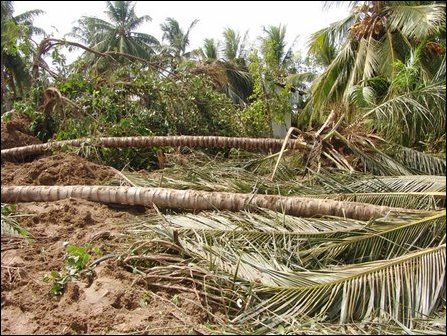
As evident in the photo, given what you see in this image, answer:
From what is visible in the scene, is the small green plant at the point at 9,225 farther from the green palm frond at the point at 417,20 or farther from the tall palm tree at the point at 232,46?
the tall palm tree at the point at 232,46

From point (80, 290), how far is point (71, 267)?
32 centimetres

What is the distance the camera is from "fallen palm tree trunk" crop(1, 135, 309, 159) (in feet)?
22.0

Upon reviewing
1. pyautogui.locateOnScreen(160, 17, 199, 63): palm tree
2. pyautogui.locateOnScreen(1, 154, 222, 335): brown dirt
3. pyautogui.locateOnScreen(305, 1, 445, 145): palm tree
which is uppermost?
pyautogui.locateOnScreen(160, 17, 199, 63): palm tree

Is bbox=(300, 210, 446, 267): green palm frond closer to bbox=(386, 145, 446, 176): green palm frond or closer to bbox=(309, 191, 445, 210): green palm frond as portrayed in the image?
bbox=(309, 191, 445, 210): green palm frond

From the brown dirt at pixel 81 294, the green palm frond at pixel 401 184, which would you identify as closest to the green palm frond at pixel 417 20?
the green palm frond at pixel 401 184

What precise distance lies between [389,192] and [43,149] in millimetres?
5109

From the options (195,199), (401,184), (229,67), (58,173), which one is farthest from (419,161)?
(229,67)

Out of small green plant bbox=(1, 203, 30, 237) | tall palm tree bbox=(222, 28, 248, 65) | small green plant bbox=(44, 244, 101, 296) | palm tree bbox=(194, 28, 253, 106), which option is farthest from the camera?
tall palm tree bbox=(222, 28, 248, 65)

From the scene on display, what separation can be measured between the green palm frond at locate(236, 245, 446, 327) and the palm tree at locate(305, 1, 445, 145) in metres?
3.68

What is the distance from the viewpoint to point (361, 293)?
2959 mm

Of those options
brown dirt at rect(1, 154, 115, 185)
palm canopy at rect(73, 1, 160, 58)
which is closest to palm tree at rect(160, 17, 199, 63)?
palm canopy at rect(73, 1, 160, 58)

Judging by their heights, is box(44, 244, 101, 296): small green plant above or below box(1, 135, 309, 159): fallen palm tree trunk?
below

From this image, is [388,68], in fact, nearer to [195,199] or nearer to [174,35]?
[195,199]

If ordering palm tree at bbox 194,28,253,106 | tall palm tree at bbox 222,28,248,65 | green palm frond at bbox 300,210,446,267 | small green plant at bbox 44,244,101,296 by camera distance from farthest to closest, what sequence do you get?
1. tall palm tree at bbox 222,28,248,65
2. palm tree at bbox 194,28,253,106
3. green palm frond at bbox 300,210,446,267
4. small green plant at bbox 44,244,101,296
